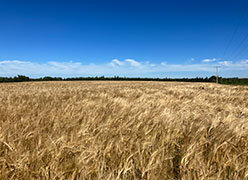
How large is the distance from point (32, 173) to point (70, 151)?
24cm

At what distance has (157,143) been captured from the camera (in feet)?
4.13

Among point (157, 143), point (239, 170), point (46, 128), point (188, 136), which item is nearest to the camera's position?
point (239, 170)

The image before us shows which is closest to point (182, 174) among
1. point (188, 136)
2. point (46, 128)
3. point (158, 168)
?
point (158, 168)

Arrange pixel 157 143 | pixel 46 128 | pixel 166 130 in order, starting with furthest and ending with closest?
pixel 46 128 < pixel 166 130 < pixel 157 143

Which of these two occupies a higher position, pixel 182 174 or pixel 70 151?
pixel 70 151

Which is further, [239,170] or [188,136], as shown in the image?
[188,136]

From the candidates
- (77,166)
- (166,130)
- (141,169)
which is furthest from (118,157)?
(166,130)

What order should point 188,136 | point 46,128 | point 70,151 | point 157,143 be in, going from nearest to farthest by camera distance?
point 70,151
point 157,143
point 188,136
point 46,128

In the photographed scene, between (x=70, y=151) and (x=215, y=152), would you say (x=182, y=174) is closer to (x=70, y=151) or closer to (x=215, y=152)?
(x=215, y=152)

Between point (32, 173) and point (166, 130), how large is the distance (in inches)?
47.2

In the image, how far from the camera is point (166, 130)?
4.95ft

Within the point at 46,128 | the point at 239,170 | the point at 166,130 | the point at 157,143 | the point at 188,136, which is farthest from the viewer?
the point at 46,128

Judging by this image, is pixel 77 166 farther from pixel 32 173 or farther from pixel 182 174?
pixel 182 174

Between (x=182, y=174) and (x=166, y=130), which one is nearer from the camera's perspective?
(x=182, y=174)
